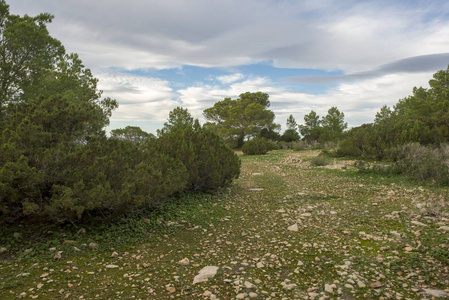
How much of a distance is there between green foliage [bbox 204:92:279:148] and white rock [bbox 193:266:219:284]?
27034 millimetres

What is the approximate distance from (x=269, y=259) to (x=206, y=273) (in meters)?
0.91

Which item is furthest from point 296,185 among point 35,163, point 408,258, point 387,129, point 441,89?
point 441,89

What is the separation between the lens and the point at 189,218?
219 inches

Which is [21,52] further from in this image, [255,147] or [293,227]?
[255,147]

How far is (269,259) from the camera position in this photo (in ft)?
12.4

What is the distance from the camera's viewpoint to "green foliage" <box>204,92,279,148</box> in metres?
31.8

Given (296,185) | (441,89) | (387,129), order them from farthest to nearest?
1. (441,89)
2. (387,129)
3. (296,185)

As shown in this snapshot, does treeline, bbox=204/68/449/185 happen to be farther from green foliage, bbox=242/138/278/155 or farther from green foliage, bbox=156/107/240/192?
green foliage, bbox=156/107/240/192

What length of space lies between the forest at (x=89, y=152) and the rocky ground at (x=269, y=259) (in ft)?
2.52

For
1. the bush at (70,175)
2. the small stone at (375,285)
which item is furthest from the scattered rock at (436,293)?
the bush at (70,175)

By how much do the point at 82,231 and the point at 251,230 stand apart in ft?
9.18

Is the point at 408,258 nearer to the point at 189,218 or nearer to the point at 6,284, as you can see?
the point at 189,218

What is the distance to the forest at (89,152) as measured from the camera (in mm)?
4172

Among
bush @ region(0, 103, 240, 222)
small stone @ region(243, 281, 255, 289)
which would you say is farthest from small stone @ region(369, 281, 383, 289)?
bush @ region(0, 103, 240, 222)
